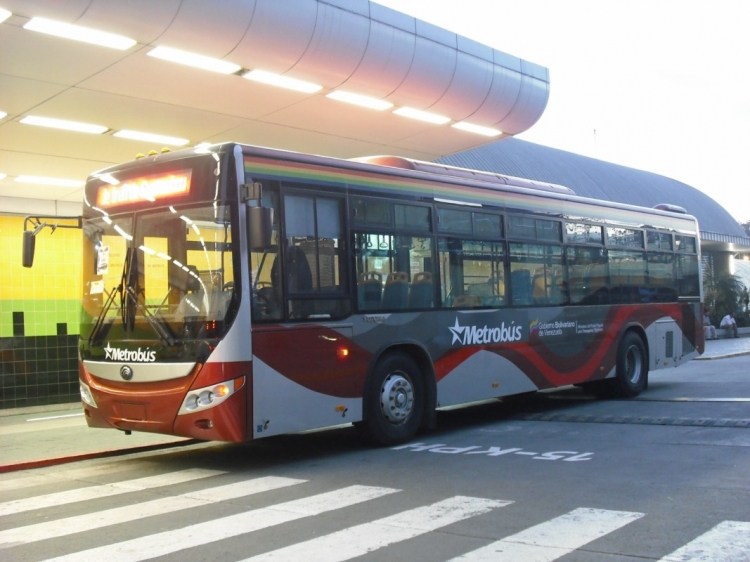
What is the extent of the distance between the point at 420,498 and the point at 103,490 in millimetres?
3268

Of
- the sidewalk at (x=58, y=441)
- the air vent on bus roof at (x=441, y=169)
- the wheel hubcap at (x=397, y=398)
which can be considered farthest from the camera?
the air vent on bus roof at (x=441, y=169)

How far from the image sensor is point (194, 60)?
11.1 metres

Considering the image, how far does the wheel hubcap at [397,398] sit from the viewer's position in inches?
420

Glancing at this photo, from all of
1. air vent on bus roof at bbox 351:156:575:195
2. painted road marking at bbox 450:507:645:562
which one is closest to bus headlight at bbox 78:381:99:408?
air vent on bus roof at bbox 351:156:575:195

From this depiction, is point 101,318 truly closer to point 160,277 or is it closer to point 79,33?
point 160,277

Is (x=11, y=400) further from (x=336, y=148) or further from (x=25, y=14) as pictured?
(x=25, y=14)

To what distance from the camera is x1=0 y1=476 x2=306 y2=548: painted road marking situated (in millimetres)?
6910

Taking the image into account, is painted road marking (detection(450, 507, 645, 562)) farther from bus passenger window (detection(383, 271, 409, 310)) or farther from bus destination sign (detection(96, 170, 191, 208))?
bus destination sign (detection(96, 170, 191, 208))

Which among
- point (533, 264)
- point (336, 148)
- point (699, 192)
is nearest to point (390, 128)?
point (336, 148)

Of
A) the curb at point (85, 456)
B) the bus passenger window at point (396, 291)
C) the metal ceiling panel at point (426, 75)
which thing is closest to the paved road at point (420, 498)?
the curb at point (85, 456)

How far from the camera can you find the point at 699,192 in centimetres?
5416

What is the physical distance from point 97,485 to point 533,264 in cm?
714

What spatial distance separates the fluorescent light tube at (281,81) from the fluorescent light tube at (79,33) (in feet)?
6.48

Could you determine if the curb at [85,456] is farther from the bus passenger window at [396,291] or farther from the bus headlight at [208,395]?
the bus passenger window at [396,291]
